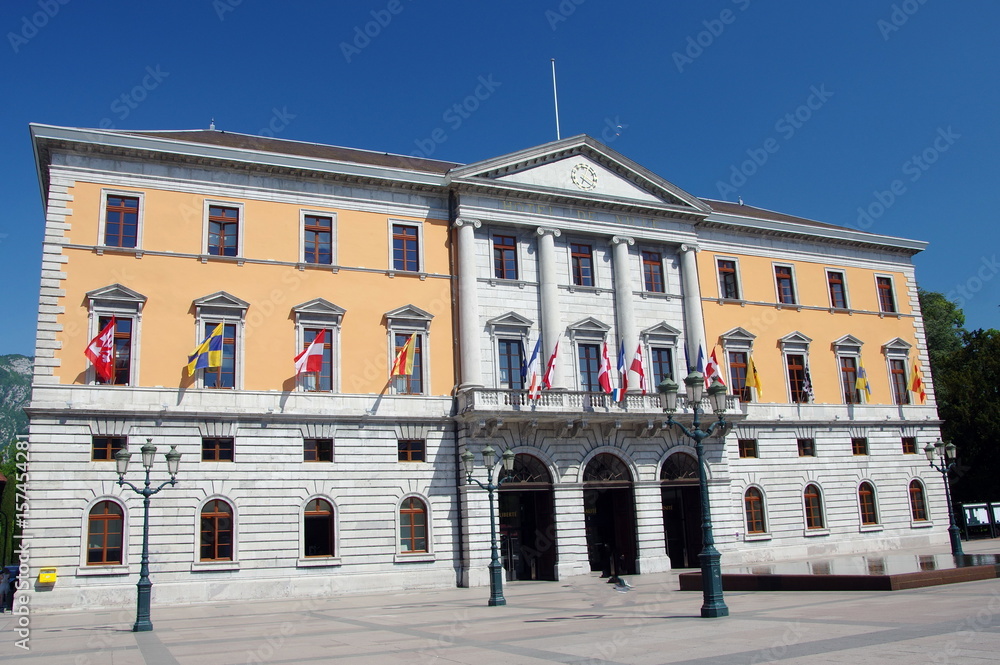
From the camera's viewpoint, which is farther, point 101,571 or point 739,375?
point 739,375

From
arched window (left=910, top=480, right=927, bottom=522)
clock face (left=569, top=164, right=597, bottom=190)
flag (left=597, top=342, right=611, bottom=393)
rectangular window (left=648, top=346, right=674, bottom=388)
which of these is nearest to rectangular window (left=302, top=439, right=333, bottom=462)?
flag (left=597, top=342, right=611, bottom=393)

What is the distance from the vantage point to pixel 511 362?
1345 inches

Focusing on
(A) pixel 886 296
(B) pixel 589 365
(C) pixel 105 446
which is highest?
(A) pixel 886 296

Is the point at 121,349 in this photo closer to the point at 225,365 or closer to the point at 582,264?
the point at 225,365

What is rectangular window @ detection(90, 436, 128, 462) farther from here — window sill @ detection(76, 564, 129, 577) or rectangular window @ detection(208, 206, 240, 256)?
rectangular window @ detection(208, 206, 240, 256)

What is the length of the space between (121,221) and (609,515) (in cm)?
2224

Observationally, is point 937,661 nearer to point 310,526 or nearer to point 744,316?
point 310,526

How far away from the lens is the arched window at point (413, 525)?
31141 millimetres

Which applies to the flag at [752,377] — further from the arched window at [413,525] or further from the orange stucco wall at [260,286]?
the arched window at [413,525]

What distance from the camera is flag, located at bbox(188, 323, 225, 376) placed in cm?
2855

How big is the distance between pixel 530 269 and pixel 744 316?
11.4 metres

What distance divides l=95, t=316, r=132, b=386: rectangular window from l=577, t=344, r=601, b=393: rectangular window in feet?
56.1

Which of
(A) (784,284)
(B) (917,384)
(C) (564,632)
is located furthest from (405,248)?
(B) (917,384)

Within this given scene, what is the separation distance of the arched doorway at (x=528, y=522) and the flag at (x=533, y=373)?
270 centimetres
